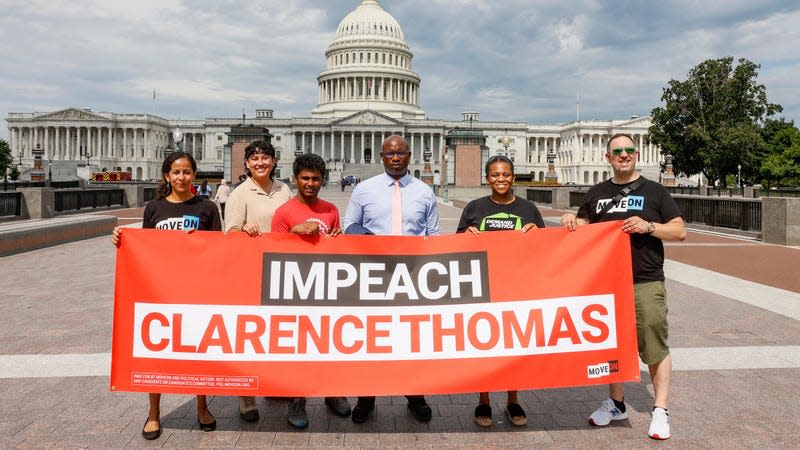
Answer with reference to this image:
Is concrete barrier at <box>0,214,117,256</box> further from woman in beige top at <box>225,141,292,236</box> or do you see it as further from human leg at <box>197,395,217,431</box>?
human leg at <box>197,395,217,431</box>

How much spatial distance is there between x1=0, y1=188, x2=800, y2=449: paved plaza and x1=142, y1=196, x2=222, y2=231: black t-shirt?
1.65 m

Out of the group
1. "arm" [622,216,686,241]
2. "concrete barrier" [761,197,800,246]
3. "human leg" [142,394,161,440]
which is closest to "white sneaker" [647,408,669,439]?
"arm" [622,216,686,241]

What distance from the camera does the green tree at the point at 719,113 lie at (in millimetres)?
48125

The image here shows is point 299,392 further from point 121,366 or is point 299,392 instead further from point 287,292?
point 121,366

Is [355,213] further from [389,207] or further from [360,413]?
[360,413]

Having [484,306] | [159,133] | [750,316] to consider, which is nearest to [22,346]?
[484,306]

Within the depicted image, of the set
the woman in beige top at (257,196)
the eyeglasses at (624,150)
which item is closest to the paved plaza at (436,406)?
the woman in beige top at (257,196)

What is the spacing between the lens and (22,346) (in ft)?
23.0

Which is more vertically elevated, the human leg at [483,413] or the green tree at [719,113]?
the green tree at [719,113]

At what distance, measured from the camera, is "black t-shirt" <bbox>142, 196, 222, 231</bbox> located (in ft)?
16.3

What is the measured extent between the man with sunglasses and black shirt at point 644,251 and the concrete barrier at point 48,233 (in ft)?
49.1

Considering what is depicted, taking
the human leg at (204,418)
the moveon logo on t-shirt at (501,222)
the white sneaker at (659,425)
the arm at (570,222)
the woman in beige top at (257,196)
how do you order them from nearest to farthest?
the white sneaker at (659,425) < the human leg at (204,418) < the arm at (570,222) < the moveon logo on t-shirt at (501,222) < the woman in beige top at (257,196)

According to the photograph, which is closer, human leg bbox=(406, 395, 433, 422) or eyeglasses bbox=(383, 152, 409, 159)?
human leg bbox=(406, 395, 433, 422)

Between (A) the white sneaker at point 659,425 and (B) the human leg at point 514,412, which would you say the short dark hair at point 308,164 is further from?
(A) the white sneaker at point 659,425
